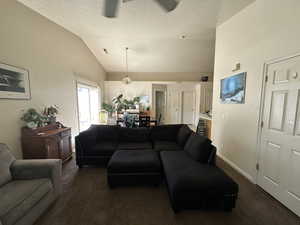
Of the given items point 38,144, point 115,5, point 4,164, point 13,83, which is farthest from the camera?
point 38,144

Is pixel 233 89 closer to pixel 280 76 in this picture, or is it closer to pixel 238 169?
pixel 280 76

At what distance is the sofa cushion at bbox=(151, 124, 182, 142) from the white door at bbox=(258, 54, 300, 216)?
1.66 meters

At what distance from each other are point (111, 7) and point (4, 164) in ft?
7.93

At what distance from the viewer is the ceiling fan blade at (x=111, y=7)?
181 cm

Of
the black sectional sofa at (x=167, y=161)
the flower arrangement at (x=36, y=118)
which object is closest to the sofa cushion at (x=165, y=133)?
the black sectional sofa at (x=167, y=161)

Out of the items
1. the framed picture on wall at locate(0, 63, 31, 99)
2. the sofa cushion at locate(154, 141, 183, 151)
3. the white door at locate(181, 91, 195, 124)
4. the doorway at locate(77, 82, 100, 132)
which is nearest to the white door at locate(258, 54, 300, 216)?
the sofa cushion at locate(154, 141, 183, 151)

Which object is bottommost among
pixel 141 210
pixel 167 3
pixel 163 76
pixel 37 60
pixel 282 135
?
pixel 141 210

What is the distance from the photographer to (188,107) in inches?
288

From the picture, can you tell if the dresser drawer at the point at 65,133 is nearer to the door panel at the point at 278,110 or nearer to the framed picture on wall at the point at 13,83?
the framed picture on wall at the point at 13,83

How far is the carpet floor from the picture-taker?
161 cm

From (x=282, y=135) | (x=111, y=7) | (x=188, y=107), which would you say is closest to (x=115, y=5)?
(x=111, y=7)

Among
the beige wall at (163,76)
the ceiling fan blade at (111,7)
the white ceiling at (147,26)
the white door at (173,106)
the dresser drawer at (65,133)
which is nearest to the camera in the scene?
the ceiling fan blade at (111,7)

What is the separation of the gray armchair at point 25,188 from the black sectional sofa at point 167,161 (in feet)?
2.45

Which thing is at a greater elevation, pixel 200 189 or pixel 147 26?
pixel 147 26
